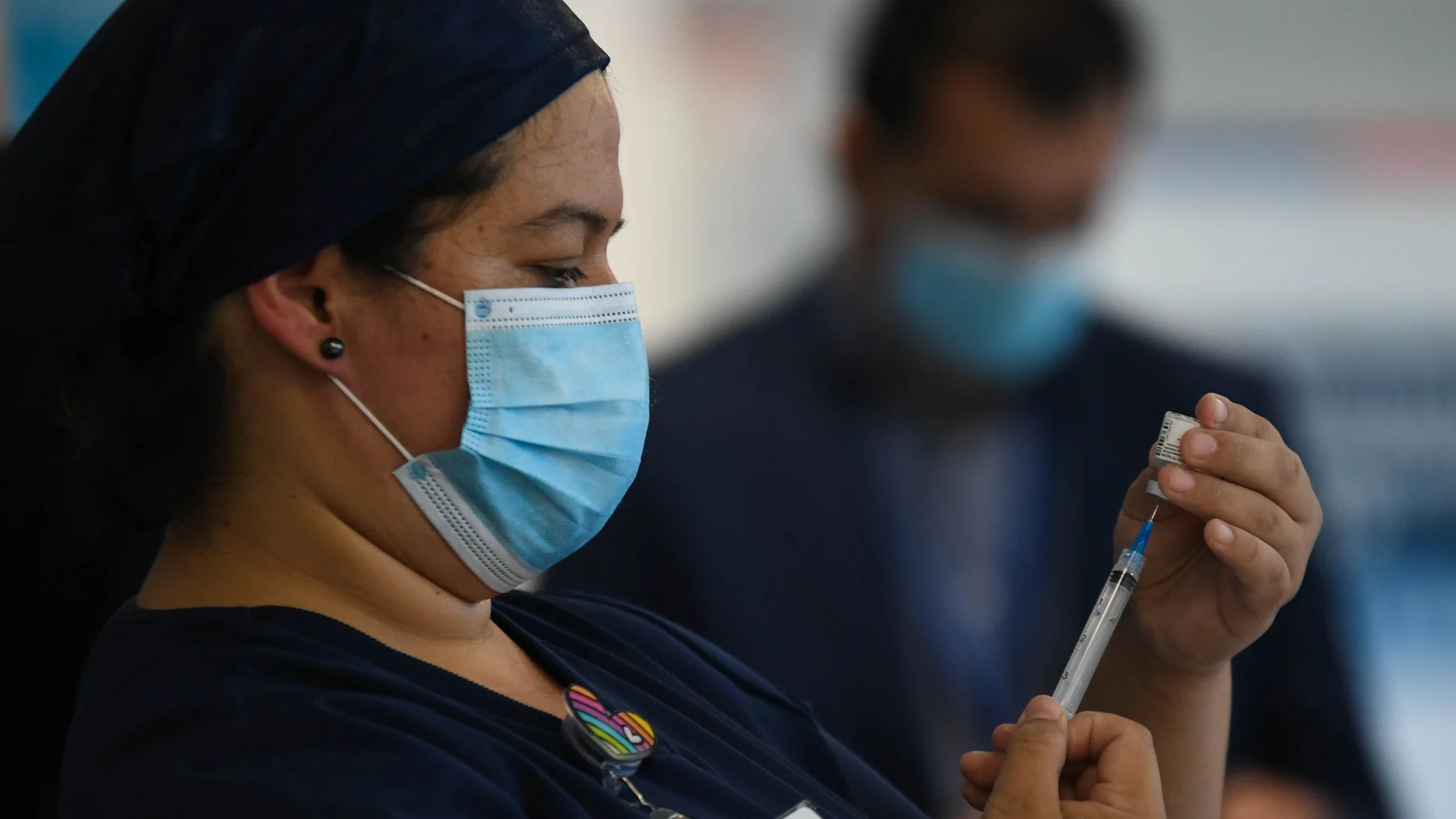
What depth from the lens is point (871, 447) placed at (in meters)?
2.26

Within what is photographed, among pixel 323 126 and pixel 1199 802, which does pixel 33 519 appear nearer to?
pixel 323 126

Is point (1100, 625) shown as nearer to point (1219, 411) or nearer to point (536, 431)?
point (1219, 411)

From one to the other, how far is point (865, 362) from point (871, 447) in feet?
0.48

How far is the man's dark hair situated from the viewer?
2141mm

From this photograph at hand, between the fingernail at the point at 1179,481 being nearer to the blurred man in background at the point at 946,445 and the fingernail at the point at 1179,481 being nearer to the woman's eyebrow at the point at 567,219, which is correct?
the woman's eyebrow at the point at 567,219

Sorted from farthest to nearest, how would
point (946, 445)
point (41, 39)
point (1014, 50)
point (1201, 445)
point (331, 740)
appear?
1. point (946, 445)
2. point (1014, 50)
3. point (41, 39)
4. point (1201, 445)
5. point (331, 740)

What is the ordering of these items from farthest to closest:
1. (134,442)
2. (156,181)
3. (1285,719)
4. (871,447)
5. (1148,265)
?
(1148,265) → (871,447) → (1285,719) → (134,442) → (156,181)

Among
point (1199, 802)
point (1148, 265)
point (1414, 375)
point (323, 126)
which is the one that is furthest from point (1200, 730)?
point (1414, 375)

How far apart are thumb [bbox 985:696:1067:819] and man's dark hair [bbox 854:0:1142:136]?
4.35 feet

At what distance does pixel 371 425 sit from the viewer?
1.05 metres

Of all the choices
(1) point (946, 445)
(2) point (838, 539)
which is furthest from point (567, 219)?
(1) point (946, 445)

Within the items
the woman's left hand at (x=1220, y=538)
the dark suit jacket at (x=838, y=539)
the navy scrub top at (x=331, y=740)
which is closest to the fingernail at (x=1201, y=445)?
the woman's left hand at (x=1220, y=538)

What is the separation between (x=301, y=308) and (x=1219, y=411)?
0.73m

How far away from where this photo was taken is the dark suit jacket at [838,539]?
206cm
